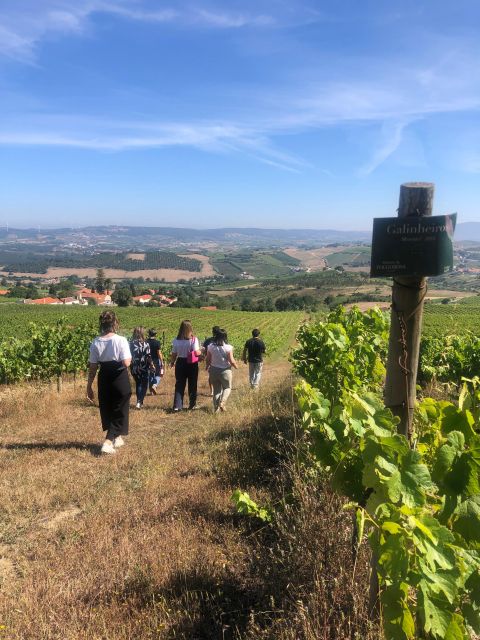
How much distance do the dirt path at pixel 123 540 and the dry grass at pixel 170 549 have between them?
1 centimetres

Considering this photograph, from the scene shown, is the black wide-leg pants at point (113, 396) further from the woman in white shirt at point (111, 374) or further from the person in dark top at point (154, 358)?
the person in dark top at point (154, 358)

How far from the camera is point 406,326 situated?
6.57 feet

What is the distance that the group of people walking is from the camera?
5473 mm

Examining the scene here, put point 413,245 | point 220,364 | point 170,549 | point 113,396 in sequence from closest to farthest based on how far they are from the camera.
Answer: point 413,245
point 170,549
point 113,396
point 220,364

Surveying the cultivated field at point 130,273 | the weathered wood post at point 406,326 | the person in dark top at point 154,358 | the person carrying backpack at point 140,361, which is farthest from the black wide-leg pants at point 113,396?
the cultivated field at point 130,273

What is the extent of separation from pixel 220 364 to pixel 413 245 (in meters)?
6.03

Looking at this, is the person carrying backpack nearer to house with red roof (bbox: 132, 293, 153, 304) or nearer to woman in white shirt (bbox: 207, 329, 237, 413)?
woman in white shirt (bbox: 207, 329, 237, 413)

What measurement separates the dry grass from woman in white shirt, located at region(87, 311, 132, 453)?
0.43m

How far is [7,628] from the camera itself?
2342 millimetres

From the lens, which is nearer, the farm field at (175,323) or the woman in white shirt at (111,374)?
the woman in white shirt at (111,374)

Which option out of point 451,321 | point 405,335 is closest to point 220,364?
point 451,321

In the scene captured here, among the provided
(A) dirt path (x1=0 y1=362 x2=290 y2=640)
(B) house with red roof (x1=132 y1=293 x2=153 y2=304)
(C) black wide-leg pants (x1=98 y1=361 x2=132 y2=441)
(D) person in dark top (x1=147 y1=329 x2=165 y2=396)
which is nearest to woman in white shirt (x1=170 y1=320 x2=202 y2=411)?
(D) person in dark top (x1=147 y1=329 x2=165 y2=396)

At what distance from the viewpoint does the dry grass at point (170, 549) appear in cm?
229

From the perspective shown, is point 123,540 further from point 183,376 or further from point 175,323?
point 175,323
